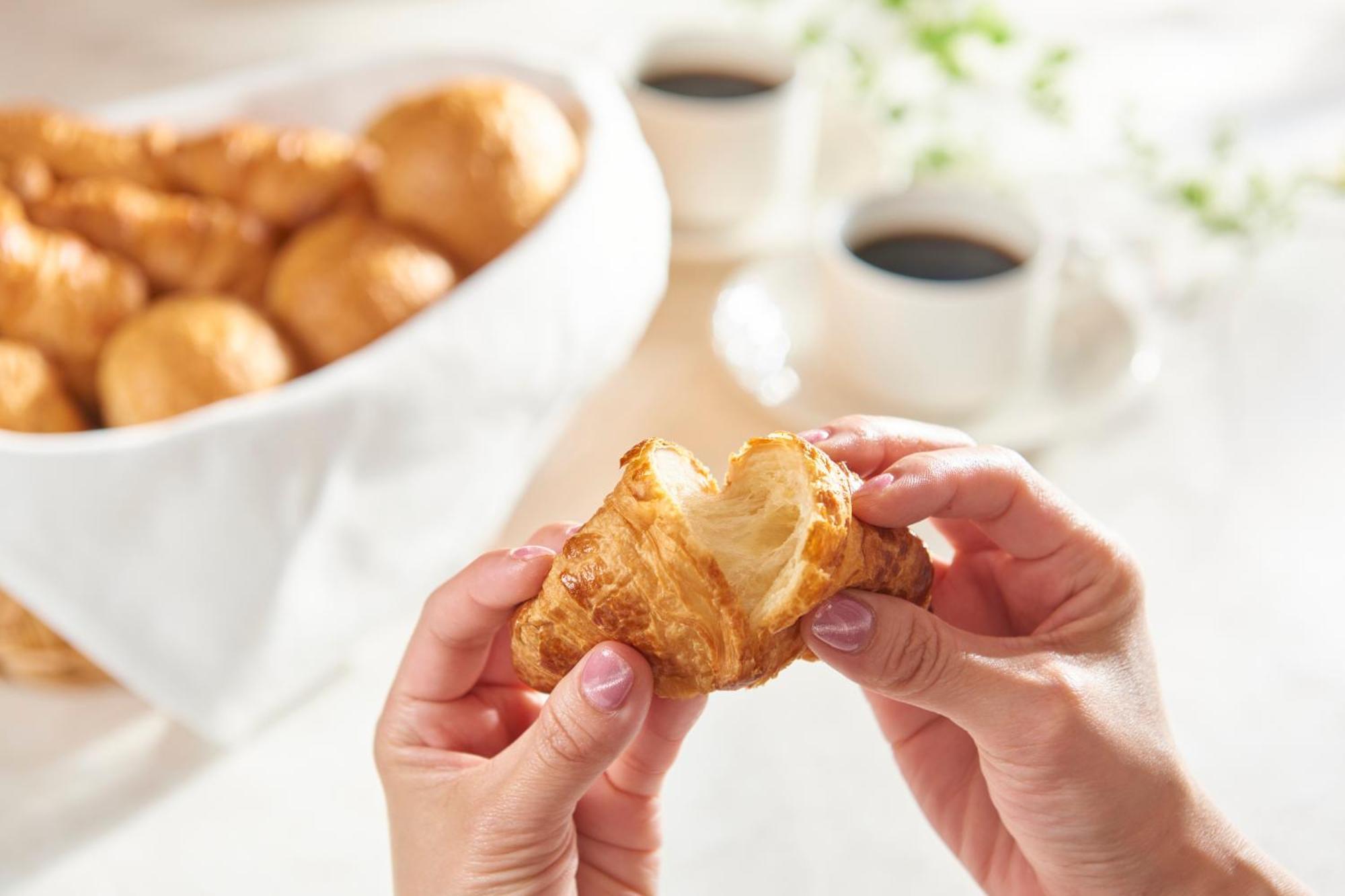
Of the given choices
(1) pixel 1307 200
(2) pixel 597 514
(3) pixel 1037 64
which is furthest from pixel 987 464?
(3) pixel 1037 64

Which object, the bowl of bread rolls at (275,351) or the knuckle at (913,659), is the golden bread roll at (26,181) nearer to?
the bowl of bread rolls at (275,351)

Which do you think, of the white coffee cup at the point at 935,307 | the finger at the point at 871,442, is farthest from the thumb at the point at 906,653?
the white coffee cup at the point at 935,307

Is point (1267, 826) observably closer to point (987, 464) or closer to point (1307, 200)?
point (987, 464)

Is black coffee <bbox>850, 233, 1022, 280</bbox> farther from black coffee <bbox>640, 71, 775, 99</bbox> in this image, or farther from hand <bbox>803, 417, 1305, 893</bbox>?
hand <bbox>803, 417, 1305, 893</bbox>

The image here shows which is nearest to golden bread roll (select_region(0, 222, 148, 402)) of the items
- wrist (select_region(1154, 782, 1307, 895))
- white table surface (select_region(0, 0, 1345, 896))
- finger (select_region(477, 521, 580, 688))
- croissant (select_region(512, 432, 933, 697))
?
white table surface (select_region(0, 0, 1345, 896))

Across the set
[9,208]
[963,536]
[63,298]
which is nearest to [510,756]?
[963,536]
